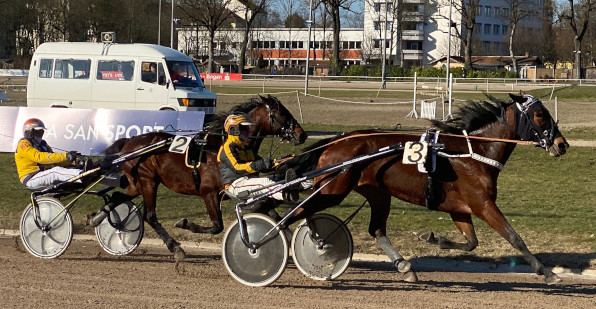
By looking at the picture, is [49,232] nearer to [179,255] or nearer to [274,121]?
[179,255]

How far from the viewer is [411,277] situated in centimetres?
755

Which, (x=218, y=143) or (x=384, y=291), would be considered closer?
(x=384, y=291)

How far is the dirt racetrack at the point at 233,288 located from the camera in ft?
21.8

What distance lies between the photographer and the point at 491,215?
716 centimetres

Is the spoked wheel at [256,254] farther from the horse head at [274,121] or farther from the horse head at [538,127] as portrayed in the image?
the horse head at [538,127]

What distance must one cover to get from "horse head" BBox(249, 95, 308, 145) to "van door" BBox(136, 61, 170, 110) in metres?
11.8

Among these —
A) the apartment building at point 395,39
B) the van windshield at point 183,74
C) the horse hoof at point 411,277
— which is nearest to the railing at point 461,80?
the apartment building at point 395,39

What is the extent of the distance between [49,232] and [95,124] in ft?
25.1

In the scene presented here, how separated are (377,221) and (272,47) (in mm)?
80711

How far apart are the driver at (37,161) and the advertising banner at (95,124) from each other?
22.5 feet

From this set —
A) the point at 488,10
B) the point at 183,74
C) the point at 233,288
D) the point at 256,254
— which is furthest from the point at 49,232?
the point at 488,10

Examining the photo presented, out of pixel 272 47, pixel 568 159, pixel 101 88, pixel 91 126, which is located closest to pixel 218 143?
pixel 91 126

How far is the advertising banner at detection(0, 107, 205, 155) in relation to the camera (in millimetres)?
15984

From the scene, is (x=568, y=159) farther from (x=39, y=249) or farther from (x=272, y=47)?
(x=272, y=47)
